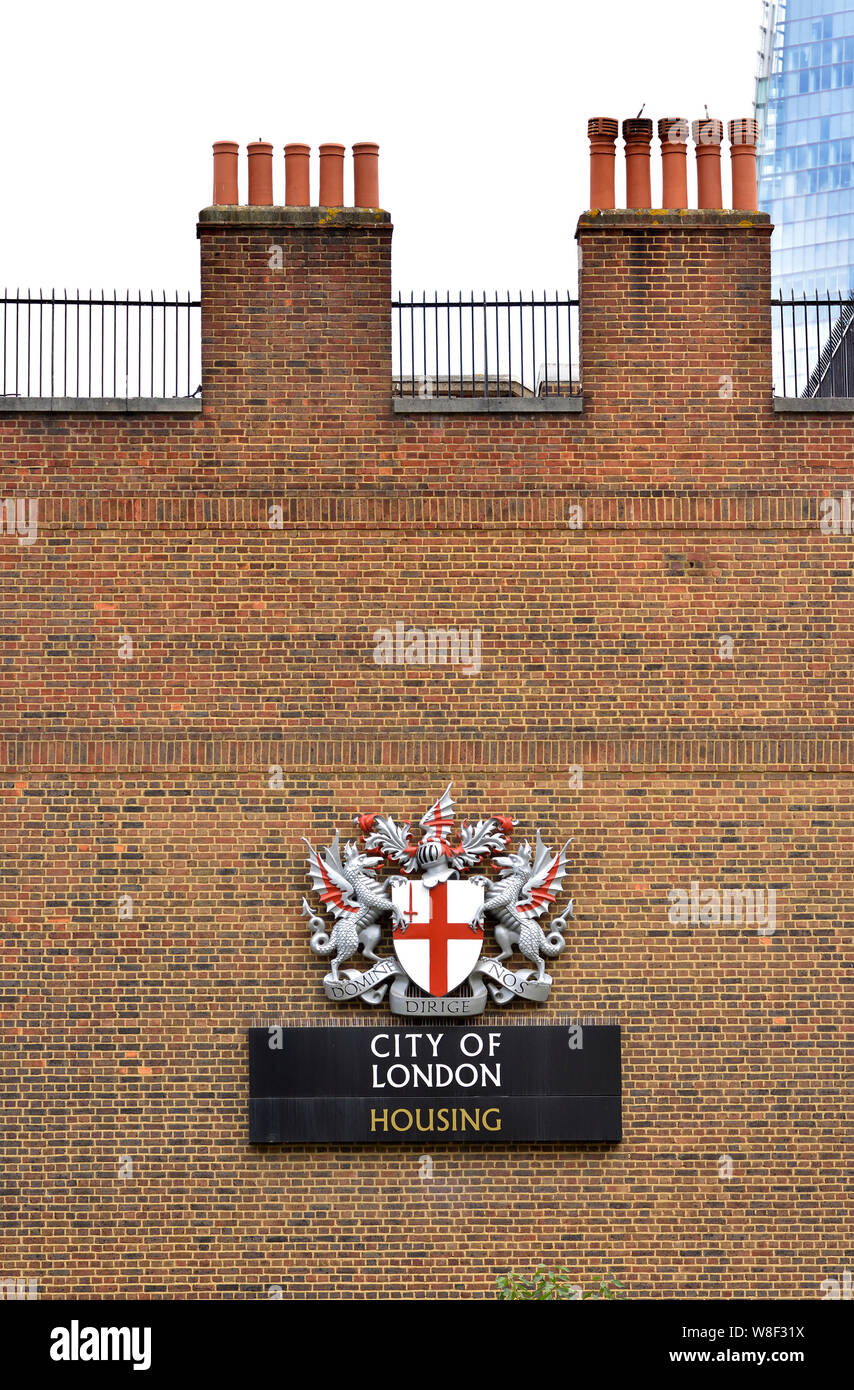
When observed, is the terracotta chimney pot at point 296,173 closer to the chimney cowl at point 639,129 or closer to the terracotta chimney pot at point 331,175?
the terracotta chimney pot at point 331,175

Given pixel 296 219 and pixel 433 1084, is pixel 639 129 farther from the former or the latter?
pixel 433 1084

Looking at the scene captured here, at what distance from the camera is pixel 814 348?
62.3 feet

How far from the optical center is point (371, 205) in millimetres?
17812

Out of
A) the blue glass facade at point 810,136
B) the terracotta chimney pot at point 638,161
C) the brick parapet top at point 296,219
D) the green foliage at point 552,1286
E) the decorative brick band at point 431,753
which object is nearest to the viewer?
the green foliage at point 552,1286

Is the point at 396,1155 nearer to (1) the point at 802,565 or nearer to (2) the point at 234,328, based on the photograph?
(1) the point at 802,565

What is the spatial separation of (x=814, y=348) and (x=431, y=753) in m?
5.79

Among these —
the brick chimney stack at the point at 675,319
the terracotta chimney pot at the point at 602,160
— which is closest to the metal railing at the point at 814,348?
the brick chimney stack at the point at 675,319

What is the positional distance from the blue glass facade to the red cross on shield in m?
99.5

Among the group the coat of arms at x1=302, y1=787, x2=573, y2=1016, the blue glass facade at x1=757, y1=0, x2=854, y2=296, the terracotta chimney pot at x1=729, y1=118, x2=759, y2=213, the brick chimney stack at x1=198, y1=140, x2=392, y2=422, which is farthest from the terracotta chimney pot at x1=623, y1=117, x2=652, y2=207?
the blue glass facade at x1=757, y1=0, x2=854, y2=296

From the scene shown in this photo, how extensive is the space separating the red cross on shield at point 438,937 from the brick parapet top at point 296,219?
614 centimetres

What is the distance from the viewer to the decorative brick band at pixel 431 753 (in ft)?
56.7

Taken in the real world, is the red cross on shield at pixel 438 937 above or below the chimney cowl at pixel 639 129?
below
